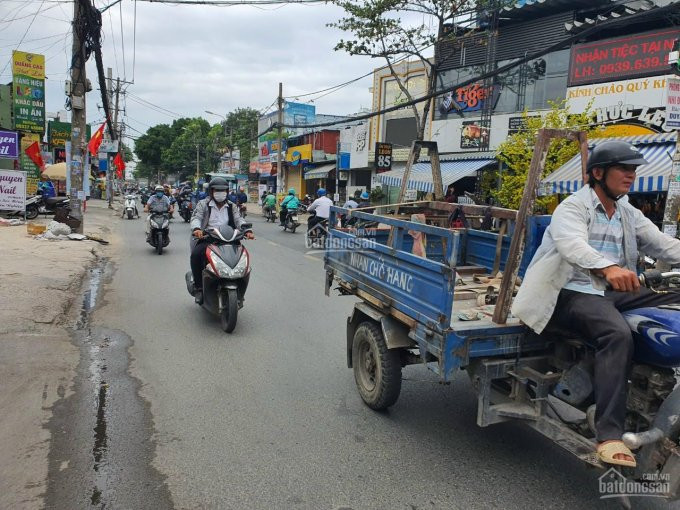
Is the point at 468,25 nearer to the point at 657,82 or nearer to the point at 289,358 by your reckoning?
the point at 657,82

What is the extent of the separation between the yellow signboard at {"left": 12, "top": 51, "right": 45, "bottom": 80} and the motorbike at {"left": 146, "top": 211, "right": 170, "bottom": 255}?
16.4 meters

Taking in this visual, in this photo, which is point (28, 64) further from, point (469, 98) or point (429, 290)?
point (429, 290)

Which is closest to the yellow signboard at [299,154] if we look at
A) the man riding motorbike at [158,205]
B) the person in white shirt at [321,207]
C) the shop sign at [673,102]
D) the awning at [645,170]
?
the person in white shirt at [321,207]

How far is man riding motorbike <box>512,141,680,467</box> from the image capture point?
249cm

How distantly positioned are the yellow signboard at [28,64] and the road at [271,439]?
23.0 meters

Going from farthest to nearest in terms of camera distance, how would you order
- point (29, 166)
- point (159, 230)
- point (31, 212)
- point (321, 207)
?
point (29, 166), point (31, 212), point (321, 207), point (159, 230)

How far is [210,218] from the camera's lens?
271 inches

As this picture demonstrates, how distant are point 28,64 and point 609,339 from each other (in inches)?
1100

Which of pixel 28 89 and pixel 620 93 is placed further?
pixel 28 89

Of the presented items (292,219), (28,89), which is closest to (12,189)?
(292,219)

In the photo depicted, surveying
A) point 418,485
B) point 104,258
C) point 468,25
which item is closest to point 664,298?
point 418,485

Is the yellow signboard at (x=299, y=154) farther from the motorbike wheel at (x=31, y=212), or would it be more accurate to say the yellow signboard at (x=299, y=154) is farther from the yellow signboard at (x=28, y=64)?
the motorbike wheel at (x=31, y=212)

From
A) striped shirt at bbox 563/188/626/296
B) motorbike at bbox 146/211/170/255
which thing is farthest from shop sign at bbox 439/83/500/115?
striped shirt at bbox 563/188/626/296

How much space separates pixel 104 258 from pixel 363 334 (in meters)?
9.44
